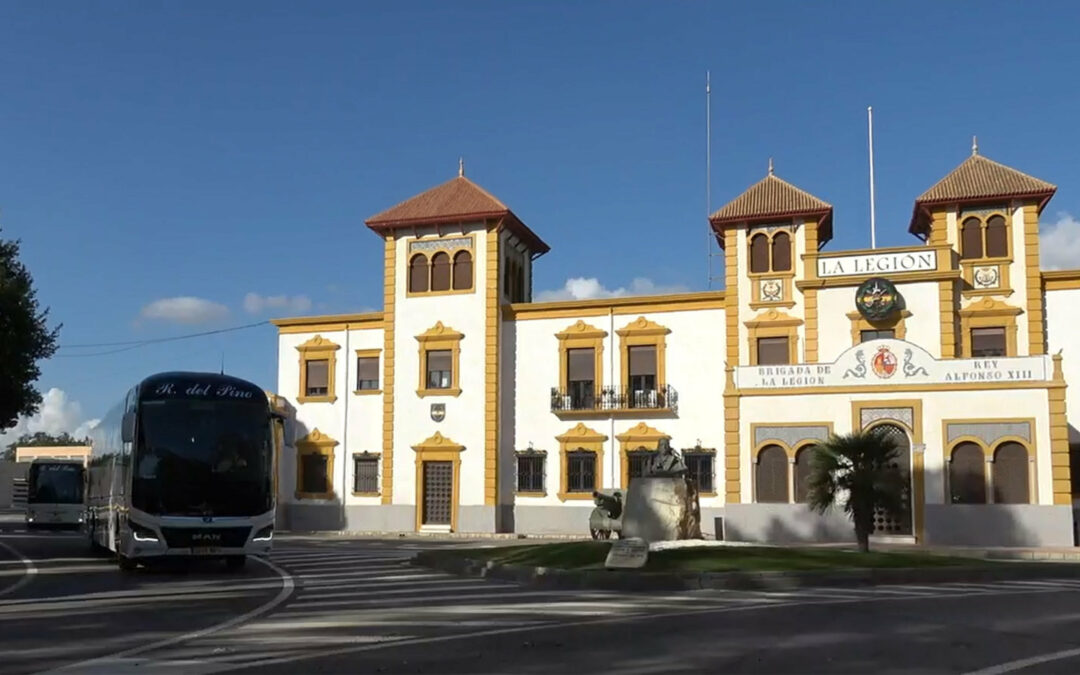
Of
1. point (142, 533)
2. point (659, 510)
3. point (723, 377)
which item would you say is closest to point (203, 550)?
point (142, 533)

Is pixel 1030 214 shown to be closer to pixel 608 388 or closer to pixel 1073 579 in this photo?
pixel 608 388

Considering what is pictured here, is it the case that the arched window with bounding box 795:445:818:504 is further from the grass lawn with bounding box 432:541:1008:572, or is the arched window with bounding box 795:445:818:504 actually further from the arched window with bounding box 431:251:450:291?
the arched window with bounding box 431:251:450:291

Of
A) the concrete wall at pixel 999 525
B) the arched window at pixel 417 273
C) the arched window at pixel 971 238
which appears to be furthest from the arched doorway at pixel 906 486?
the arched window at pixel 417 273

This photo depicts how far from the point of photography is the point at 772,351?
36.0 metres

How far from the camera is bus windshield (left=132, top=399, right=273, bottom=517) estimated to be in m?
18.4

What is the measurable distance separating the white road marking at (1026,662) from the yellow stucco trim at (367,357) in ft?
107

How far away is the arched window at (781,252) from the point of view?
36.4m

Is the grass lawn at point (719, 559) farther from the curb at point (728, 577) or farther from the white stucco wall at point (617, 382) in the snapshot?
the white stucco wall at point (617, 382)

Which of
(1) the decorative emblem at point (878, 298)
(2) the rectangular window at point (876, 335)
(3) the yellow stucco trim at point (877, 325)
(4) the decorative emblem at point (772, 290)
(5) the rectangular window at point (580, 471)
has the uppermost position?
(4) the decorative emblem at point (772, 290)

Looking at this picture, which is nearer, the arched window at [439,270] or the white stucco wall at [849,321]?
the white stucco wall at [849,321]

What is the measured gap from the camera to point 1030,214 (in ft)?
114

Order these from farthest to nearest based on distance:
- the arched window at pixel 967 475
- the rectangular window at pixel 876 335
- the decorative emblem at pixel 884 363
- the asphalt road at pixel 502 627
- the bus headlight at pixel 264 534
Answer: the rectangular window at pixel 876 335 < the decorative emblem at pixel 884 363 < the arched window at pixel 967 475 < the bus headlight at pixel 264 534 < the asphalt road at pixel 502 627

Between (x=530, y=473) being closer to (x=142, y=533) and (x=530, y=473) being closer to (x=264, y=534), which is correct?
(x=264, y=534)

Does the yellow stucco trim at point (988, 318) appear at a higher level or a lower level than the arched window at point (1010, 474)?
higher
